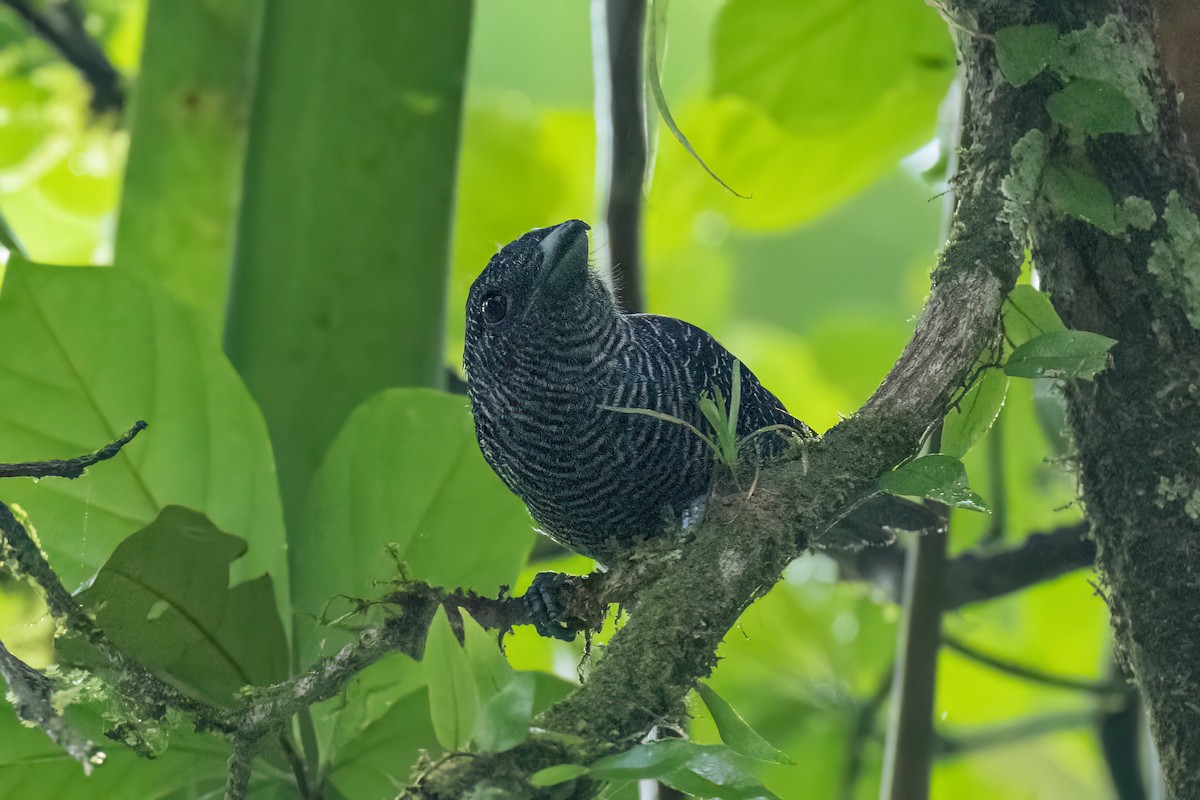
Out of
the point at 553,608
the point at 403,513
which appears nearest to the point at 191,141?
the point at 403,513

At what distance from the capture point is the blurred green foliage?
2.78 ft

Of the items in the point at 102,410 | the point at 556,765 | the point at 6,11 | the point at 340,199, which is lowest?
the point at 556,765

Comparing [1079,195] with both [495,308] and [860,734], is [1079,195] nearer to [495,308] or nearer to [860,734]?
[495,308]

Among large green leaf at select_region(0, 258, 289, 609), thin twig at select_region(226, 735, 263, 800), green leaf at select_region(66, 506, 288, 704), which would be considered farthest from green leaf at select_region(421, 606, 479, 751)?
large green leaf at select_region(0, 258, 289, 609)

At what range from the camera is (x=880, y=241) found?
94.7 inches

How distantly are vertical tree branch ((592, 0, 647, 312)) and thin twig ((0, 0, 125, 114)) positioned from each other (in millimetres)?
775

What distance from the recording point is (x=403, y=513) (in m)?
0.88

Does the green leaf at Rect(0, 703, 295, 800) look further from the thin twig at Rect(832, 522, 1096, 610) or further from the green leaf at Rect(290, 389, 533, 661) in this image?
the thin twig at Rect(832, 522, 1096, 610)

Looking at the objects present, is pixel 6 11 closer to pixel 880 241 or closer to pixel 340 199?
pixel 340 199

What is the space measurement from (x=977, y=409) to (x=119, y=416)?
23.1 inches

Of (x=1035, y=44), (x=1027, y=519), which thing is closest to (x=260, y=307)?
(x=1035, y=44)

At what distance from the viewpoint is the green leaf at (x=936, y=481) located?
0.64 metres

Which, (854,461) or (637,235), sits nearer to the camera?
(854,461)

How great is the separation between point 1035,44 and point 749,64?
43cm
